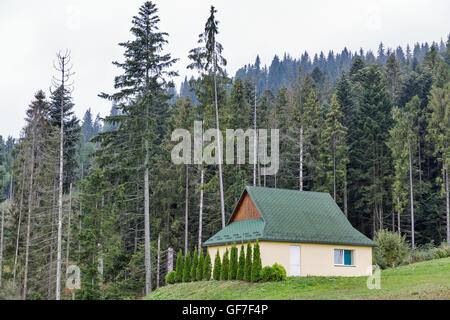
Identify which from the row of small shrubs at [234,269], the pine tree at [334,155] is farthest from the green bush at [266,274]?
the pine tree at [334,155]

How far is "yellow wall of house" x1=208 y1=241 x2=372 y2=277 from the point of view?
2467 cm

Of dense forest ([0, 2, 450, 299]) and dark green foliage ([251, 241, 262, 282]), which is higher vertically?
dense forest ([0, 2, 450, 299])

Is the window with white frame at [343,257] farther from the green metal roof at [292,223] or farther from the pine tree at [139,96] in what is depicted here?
the pine tree at [139,96]

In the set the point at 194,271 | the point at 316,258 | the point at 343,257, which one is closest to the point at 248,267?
the point at 316,258

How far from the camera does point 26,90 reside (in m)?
42.3

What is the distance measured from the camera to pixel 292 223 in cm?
2639

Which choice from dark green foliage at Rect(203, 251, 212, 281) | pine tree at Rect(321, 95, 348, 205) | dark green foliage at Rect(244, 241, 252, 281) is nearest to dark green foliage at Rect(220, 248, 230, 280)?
dark green foliage at Rect(203, 251, 212, 281)

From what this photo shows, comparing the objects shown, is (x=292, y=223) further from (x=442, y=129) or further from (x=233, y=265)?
(x=442, y=129)

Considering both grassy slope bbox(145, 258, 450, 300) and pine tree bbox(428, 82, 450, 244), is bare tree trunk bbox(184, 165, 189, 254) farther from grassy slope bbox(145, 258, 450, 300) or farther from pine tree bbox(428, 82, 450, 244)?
pine tree bbox(428, 82, 450, 244)

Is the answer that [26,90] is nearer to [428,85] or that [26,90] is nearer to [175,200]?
[175,200]

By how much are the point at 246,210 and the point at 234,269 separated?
544 centimetres

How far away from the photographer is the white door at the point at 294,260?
82.4 feet

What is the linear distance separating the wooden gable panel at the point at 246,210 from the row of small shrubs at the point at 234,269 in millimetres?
3028

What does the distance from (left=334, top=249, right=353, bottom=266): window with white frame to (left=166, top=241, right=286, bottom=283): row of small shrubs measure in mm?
5144
